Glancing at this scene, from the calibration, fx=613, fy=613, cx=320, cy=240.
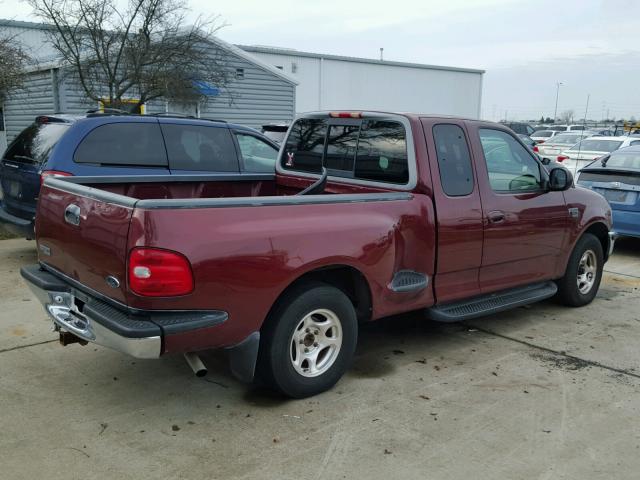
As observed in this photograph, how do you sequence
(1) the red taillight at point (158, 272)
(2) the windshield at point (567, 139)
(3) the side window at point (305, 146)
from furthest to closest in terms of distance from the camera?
(2) the windshield at point (567, 139) < (3) the side window at point (305, 146) < (1) the red taillight at point (158, 272)

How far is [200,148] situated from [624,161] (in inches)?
246

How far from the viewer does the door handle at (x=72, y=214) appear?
11.9 feet

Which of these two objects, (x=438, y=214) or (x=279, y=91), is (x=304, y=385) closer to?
(x=438, y=214)

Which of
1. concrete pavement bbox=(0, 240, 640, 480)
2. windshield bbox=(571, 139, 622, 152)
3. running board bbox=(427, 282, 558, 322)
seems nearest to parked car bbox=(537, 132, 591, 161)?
windshield bbox=(571, 139, 622, 152)

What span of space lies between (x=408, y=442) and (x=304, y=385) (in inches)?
30.6

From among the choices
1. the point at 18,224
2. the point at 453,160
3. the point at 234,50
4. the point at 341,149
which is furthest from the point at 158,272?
the point at 234,50

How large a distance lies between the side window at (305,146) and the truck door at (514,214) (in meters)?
1.29

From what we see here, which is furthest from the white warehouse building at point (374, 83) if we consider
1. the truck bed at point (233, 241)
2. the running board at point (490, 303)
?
the truck bed at point (233, 241)

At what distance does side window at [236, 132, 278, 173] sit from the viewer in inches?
307

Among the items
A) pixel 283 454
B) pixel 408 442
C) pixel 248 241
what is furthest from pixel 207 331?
pixel 408 442

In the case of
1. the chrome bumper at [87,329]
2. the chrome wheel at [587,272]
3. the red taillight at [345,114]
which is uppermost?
the red taillight at [345,114]

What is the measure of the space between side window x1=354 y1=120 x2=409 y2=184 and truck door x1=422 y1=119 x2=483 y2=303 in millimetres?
202

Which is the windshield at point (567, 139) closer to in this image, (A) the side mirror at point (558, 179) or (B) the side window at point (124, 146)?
(A) the side mirror at point (558, 179)

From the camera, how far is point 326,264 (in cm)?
377
